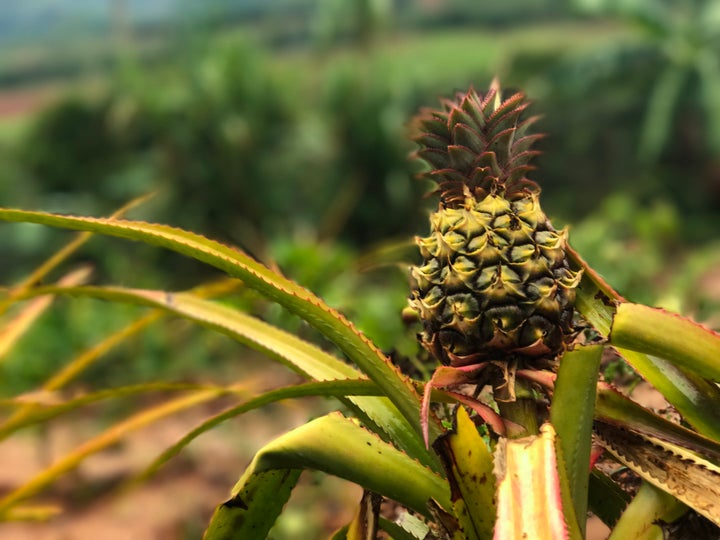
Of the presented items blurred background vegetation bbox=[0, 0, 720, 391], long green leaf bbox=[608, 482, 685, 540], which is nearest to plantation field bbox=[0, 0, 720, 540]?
blurred background vegetation bbox=[0, 0, 720, 391]

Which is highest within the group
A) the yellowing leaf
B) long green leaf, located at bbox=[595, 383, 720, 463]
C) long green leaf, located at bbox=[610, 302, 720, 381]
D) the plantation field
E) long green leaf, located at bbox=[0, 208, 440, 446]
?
the plantation field

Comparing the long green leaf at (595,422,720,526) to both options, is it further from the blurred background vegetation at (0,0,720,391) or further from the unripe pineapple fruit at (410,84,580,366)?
the blurred background vegetation at (0,0,720,391)

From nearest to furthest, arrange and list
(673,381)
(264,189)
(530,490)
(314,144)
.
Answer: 1. (530,490)
2. (673,381)
3. (264,189)
4. (314,144)

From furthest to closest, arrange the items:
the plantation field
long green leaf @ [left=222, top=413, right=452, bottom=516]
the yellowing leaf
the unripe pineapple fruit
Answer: the plantation field < the unripe pineapple fruit < long green leaf @ [left=222, top=413, right=452, bottom=516] < the yellowing leaf

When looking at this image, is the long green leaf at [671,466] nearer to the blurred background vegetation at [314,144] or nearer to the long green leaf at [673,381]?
the long green leaf at [673,381]

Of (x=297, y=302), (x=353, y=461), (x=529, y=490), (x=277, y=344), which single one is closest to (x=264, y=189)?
(x=277, y=344)

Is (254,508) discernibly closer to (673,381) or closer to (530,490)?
(530,490)

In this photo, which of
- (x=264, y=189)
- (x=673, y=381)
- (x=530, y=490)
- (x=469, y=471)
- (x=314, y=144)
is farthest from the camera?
(x=314, y=144)
